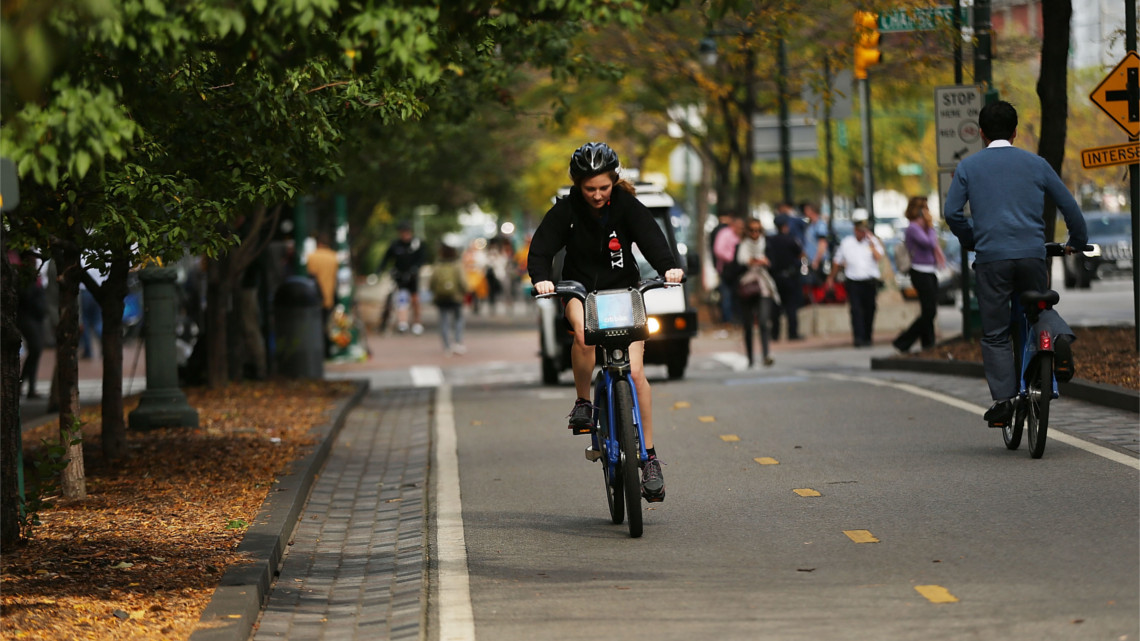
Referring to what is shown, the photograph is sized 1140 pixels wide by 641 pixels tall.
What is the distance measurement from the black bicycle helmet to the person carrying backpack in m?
18.4

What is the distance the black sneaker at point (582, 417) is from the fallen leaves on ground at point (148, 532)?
5.48 feet

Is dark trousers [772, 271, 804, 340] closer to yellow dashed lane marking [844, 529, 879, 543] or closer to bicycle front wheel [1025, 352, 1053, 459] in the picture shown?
bicycle front wheel [1025, 352, 1053, 459]

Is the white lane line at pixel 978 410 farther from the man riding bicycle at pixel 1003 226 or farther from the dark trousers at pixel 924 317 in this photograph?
the dark trousers at pixel 924 317

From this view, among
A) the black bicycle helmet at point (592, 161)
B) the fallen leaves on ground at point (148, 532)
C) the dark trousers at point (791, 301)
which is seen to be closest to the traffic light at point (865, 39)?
the dark trousers at point (791, 301)

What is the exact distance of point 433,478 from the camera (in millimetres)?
10633

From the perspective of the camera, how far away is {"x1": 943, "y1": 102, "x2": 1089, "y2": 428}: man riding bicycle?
9.31 metres

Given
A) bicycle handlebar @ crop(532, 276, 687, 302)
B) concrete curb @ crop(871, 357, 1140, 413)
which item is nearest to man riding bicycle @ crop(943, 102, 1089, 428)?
concrete curb @ crop(871, 357, 1140, 413)

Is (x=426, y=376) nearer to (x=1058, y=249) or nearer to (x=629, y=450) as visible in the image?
(x=1058, y=249)

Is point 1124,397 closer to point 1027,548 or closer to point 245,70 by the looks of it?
point 1027,548

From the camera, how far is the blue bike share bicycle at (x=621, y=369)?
757 cm

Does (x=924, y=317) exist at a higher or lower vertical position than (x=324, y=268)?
lower

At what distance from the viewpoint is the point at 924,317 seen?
777 inches

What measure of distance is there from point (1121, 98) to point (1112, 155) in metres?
0.45

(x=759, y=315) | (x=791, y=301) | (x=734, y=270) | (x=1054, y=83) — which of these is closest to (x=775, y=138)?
(x=791, y=301)
